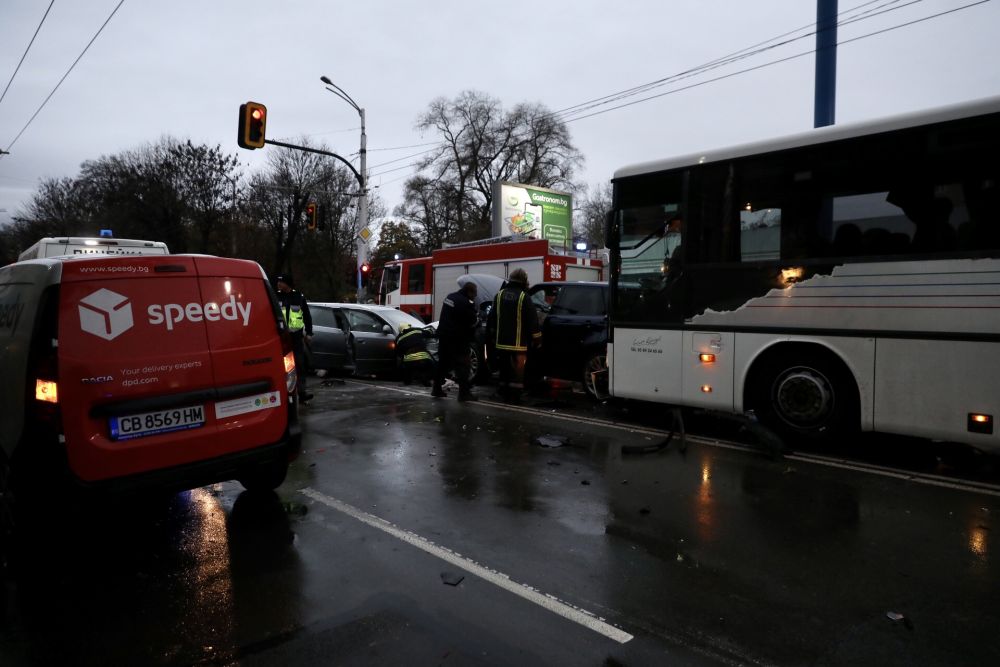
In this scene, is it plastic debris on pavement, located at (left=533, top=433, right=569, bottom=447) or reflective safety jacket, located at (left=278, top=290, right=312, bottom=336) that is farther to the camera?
reflective safety jacket, located at (left=278, top=290, right=312, bottom=336)

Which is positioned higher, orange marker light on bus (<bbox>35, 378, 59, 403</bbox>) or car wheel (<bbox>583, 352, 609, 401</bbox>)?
orange marker light on bus (<bbox>35, 378, 59, 403</bbox>)

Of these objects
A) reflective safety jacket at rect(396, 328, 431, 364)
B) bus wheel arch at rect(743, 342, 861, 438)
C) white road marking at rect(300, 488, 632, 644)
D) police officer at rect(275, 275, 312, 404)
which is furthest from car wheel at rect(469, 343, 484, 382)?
white road marking at rect(300, 488, 632, 644)

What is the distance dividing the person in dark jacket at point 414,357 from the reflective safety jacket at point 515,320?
262 centimetres

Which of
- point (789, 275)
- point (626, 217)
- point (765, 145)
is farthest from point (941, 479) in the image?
point (626, 217)

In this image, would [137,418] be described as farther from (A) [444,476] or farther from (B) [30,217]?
(B) [30,217]

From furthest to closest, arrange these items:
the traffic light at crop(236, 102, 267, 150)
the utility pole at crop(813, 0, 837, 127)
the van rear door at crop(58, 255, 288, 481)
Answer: the traffic light at crop(236, 102, 267, 150) → the utility pole at crop(813, 0, 837, 127) → the van rear door at crop(58, 255, 288, 481)

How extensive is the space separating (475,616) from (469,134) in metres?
45.9

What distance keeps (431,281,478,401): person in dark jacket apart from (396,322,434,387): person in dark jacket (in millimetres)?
1774

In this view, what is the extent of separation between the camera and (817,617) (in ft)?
10.3

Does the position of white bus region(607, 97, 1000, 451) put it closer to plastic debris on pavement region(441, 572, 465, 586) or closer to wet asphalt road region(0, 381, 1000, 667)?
wet asphalt road region(0, 381, 1000, 667)

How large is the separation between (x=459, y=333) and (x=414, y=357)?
227 cm

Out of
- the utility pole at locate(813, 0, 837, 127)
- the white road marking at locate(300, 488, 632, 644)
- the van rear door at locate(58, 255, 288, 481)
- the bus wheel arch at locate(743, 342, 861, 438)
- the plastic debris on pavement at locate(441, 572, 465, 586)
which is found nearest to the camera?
the white road marking at locate(300, 488, 632, 644)

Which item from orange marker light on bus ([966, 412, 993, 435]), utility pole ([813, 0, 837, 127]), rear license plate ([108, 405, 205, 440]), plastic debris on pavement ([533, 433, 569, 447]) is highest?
utility pole ([813, 0, 837, 127])

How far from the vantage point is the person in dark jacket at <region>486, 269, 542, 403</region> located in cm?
941
